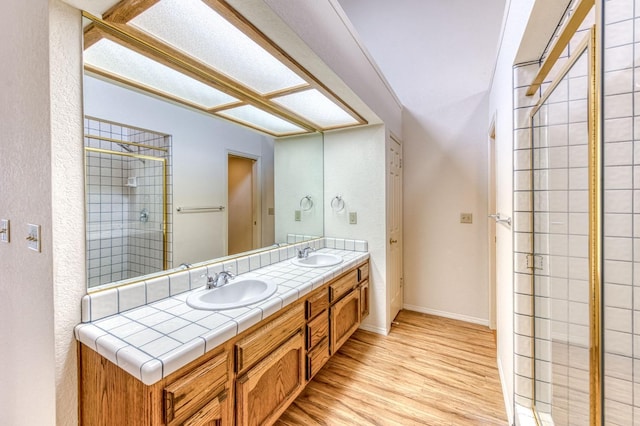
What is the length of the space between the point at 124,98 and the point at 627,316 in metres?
2.18

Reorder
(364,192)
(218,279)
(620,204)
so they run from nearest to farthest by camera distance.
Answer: (620,204) → (218,279) → (364,192)

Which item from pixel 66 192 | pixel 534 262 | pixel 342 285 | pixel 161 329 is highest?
pixel 66 192

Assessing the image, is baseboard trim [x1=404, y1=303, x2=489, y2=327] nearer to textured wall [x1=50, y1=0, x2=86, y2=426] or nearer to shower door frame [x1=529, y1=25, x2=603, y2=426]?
shower door frame [x1=529, y1=25, x2=603, y2=426]

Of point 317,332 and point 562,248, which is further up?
point 562,248

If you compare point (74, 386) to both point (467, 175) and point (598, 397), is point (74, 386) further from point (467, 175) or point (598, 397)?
point (467, 175)

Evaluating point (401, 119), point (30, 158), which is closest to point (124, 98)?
point (30, 158)

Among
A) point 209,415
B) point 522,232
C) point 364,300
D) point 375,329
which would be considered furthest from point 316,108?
point 375,329

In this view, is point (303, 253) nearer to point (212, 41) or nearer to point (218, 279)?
point (218, 279)

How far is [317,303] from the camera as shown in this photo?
5.49ft

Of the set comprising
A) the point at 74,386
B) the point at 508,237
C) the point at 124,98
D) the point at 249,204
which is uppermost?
the point at 124,98

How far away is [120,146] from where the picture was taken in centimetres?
129

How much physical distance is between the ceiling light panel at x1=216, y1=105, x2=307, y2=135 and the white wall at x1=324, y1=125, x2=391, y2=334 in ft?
1.56

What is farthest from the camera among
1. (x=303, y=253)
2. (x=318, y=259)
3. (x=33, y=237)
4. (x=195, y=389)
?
(x=318, y=259)

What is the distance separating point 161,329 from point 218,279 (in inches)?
19.8
